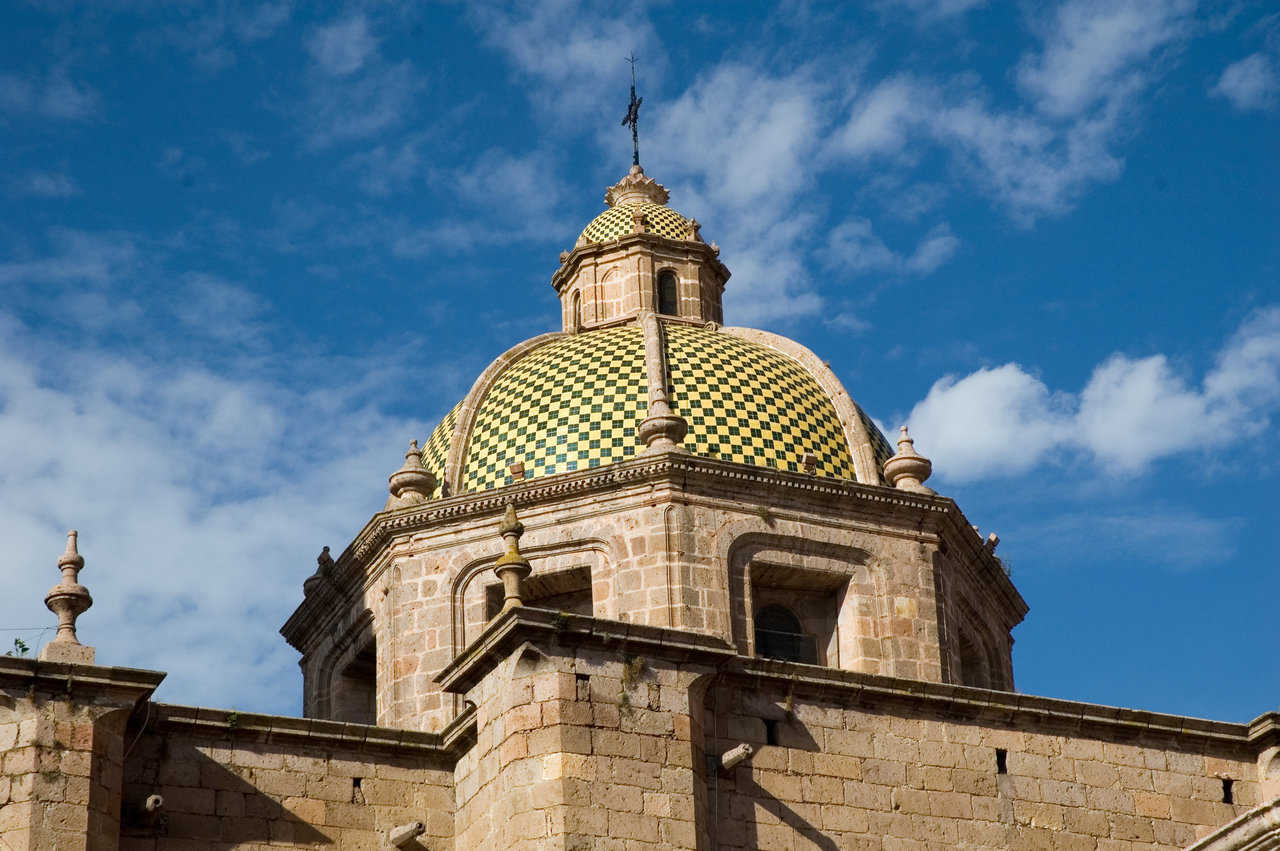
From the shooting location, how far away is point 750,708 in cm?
2219

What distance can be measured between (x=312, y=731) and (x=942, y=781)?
20.7 ft

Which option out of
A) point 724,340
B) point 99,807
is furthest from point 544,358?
point 99,807

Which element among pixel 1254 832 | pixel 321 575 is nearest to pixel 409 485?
pixel 321 575

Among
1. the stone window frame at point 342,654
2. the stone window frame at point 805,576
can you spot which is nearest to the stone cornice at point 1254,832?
the stone window frame at point 805,576

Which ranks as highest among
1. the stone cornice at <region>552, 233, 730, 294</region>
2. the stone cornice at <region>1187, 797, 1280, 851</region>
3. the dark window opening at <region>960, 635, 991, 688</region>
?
the stone cornice at <region>552, 233, 730, 294</region>

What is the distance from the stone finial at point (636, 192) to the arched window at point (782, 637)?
942 cm

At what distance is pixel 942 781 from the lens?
22516mm

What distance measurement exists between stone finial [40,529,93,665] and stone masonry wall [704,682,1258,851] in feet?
20.0

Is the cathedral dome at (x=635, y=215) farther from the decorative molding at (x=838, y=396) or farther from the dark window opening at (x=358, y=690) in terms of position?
the dark window opening at (x=358, y=690)

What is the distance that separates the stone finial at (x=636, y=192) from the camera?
1372 inches

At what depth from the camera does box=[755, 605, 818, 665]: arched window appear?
88.8 ft

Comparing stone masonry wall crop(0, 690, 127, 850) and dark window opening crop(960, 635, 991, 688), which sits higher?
dark window opening crop(960, 635, 991, 688)

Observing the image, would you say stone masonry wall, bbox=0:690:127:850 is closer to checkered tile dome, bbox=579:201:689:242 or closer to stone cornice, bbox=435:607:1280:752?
stone cornice, bbox=435:607:1280:752

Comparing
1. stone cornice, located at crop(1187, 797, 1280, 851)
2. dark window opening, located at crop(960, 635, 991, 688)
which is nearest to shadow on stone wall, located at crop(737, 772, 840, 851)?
stone cornice, located at crop(1187, 797, 1280, 851)
